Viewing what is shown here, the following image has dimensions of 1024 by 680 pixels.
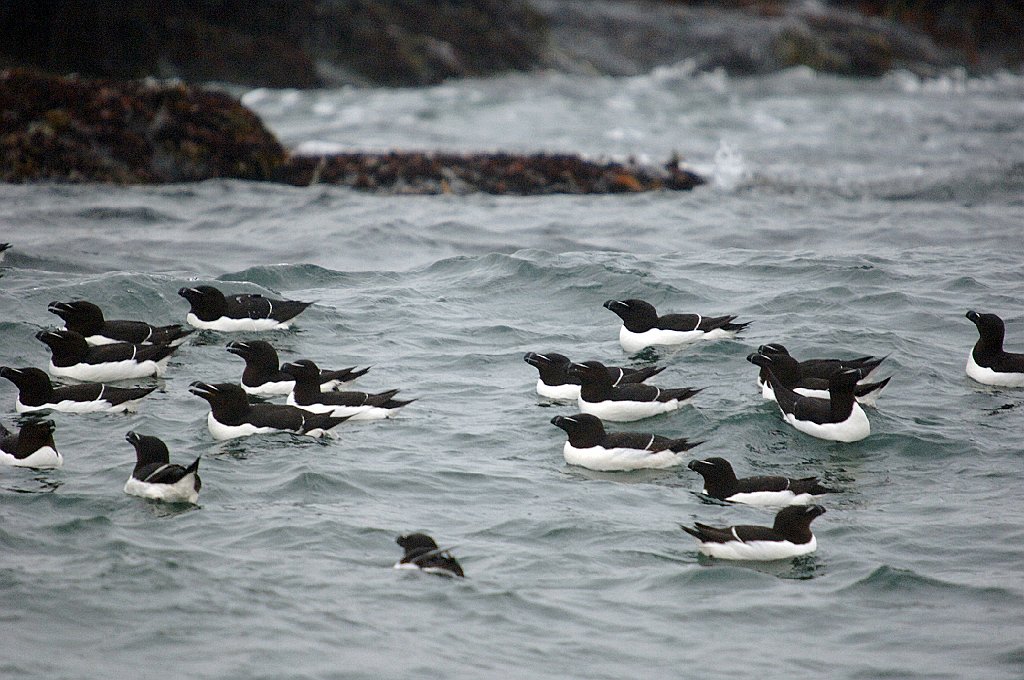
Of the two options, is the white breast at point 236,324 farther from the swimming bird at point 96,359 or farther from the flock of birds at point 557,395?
the swimming bird at point 96,359

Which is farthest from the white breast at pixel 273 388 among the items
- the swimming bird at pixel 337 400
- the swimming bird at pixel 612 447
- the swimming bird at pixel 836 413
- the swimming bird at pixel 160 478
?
the swimming bird at pixel 836 413

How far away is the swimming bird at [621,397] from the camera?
12.2 meters

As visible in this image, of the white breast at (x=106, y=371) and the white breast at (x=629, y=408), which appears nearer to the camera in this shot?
the white breast at (x=629, y=408)

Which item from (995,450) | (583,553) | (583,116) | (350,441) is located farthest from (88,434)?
(583,116)

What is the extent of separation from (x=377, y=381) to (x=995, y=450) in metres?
6.19

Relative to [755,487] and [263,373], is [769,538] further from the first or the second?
[263,373]

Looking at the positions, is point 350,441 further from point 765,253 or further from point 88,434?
point 765,253

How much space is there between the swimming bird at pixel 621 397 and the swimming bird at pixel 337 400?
5.81 ft

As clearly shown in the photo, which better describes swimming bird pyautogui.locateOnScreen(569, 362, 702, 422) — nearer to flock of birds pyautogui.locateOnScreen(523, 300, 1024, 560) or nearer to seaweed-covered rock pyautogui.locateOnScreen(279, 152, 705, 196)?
flock of birds pyautogui.locateOnScreen(523, 300, 1024, 560)

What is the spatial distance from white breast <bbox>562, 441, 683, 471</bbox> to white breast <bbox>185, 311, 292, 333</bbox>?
503 centimetres

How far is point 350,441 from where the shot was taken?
11289mm

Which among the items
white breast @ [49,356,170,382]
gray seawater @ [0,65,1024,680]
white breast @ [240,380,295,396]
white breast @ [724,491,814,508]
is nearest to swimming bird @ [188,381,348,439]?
gray seawater @ [0,65,1024,680]

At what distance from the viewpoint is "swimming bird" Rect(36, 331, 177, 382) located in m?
12.9

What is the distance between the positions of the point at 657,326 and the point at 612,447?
3590mm
